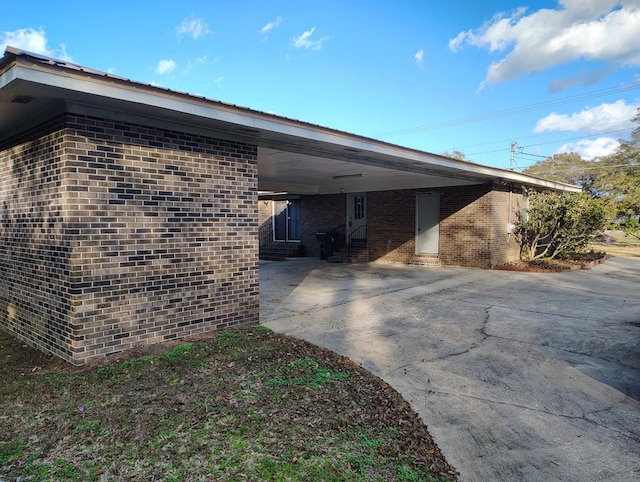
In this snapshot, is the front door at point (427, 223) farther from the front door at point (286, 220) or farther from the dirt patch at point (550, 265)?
the front door at point (286, 220)

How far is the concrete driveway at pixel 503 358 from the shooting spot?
2.94 meters

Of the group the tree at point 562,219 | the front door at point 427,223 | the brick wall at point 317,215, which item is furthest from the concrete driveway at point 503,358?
the brick wall at point 317,215

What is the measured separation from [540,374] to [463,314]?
2605mm

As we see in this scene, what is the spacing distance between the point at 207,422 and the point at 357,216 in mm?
13609

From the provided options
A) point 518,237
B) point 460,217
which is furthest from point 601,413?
Result: point 518,237

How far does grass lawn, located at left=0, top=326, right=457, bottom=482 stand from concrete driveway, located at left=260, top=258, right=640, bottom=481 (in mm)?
456

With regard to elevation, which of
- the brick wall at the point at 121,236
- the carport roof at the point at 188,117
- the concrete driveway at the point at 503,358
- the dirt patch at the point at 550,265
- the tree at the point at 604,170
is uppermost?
the tree at the point at 604,170

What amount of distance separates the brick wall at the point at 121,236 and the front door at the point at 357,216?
10.5 m

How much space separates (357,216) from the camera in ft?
53.3

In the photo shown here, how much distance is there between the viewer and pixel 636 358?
15.7 feet

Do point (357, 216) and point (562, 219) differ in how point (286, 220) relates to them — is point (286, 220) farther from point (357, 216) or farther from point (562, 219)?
point (562, 219)

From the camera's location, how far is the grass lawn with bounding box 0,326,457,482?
2.53 meters

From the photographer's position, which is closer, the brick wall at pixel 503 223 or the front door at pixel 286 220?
the brick wall at pixel 503 223

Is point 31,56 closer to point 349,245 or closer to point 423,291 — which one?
point 423,291
